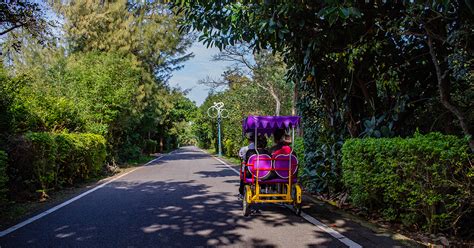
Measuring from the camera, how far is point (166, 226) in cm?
646

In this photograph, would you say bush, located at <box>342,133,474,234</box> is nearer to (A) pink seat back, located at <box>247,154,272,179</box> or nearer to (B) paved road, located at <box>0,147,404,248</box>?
(B) paved road, located at <box>0,147,404,248</box>

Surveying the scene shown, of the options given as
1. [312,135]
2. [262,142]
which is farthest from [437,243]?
[312,135]

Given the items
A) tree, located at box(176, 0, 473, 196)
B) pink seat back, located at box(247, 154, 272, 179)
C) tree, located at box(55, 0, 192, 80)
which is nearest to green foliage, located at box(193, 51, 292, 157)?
tree, located at box(55, 0, 192, 80)

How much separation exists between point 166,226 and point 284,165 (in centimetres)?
257

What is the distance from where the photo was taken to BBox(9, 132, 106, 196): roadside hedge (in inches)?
365

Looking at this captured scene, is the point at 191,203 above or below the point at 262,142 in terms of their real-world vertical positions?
below

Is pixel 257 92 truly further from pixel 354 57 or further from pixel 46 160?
pixel 354 57

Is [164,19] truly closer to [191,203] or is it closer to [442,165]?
[191,203]

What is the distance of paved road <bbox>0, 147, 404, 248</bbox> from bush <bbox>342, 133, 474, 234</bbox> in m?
1.33

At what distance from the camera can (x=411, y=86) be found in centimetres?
812

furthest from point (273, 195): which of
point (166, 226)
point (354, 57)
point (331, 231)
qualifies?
point (354, 57)

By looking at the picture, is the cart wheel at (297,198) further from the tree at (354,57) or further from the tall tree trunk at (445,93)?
the tall tree trunk at (445,93)

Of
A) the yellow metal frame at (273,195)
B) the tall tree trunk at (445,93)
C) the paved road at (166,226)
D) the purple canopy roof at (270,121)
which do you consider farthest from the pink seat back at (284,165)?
the tall tree trunk at (445,93)

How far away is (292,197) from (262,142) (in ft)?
6.23
